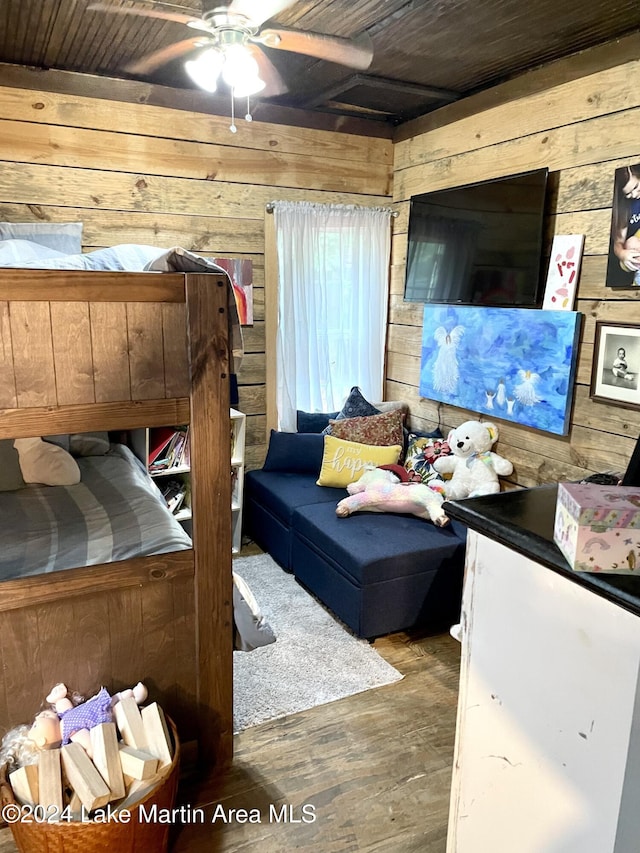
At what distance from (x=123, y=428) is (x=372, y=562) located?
135cm

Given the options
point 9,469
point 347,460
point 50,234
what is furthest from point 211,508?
point 50,234

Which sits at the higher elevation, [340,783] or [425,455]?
[425,455]

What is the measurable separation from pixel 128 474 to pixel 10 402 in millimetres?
1232

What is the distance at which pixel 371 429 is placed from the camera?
3693mm

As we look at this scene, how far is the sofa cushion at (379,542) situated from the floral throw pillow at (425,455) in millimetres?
364

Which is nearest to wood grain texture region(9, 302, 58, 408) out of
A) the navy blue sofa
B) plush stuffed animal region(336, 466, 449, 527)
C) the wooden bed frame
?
the wooden bed frame

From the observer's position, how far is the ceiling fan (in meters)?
1.95

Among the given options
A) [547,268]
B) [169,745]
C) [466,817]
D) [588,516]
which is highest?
[547,268]

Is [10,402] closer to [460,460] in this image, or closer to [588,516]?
[588,516]

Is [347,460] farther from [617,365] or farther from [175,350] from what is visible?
[175,350]

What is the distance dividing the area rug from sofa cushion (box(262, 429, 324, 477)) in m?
0.86

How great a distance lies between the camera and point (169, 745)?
5.71 ft

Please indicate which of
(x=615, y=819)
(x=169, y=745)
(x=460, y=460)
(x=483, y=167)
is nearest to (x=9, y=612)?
(x=169, y=745)

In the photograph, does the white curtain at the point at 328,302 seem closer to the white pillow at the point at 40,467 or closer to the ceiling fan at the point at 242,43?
the ceiling fan at the point at 242,43
